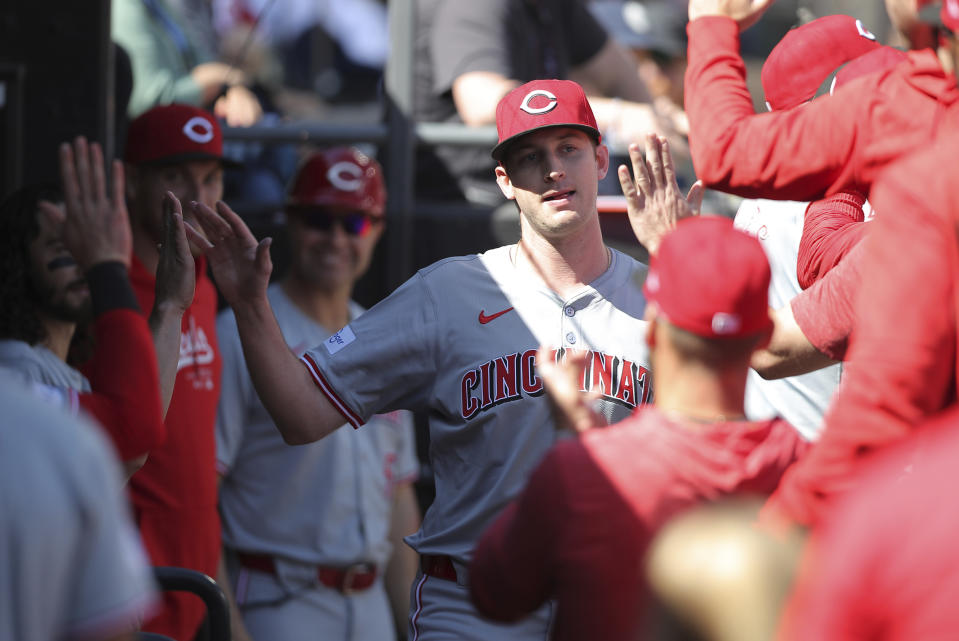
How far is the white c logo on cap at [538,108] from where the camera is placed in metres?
3.41

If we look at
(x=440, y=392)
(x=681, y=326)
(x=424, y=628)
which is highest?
(x=681, y=326)

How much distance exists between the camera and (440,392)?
3377 mm

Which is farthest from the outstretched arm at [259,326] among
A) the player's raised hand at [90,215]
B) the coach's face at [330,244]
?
the coach's face at [330,244]

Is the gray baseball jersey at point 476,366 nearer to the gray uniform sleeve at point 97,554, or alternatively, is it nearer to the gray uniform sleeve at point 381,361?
the gray uniform sleeve at point 381,361

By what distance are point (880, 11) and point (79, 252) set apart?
4.53 meters

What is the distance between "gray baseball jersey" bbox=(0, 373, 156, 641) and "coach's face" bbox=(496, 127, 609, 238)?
1.91m

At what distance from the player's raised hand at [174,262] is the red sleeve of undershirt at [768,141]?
5.09 ft

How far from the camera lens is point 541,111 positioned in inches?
134

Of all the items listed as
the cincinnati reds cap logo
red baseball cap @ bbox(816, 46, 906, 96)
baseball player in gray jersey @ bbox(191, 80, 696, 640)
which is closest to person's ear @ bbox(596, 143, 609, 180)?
baseball player in gray jersey @ bbox(191, 80, 696, 640)

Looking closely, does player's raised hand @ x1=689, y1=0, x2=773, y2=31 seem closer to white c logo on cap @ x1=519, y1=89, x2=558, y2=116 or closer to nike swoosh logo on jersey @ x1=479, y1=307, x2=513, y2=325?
white c logo on cap @ x1=519, y1=89, x2=558, y2=116

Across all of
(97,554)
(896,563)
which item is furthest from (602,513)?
(97,554)

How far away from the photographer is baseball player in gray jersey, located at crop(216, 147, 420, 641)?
176 inches

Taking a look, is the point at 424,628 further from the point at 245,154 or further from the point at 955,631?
the point at 245,154

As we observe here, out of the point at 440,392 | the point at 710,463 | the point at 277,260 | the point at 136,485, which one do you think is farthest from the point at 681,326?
the point at 277,260
